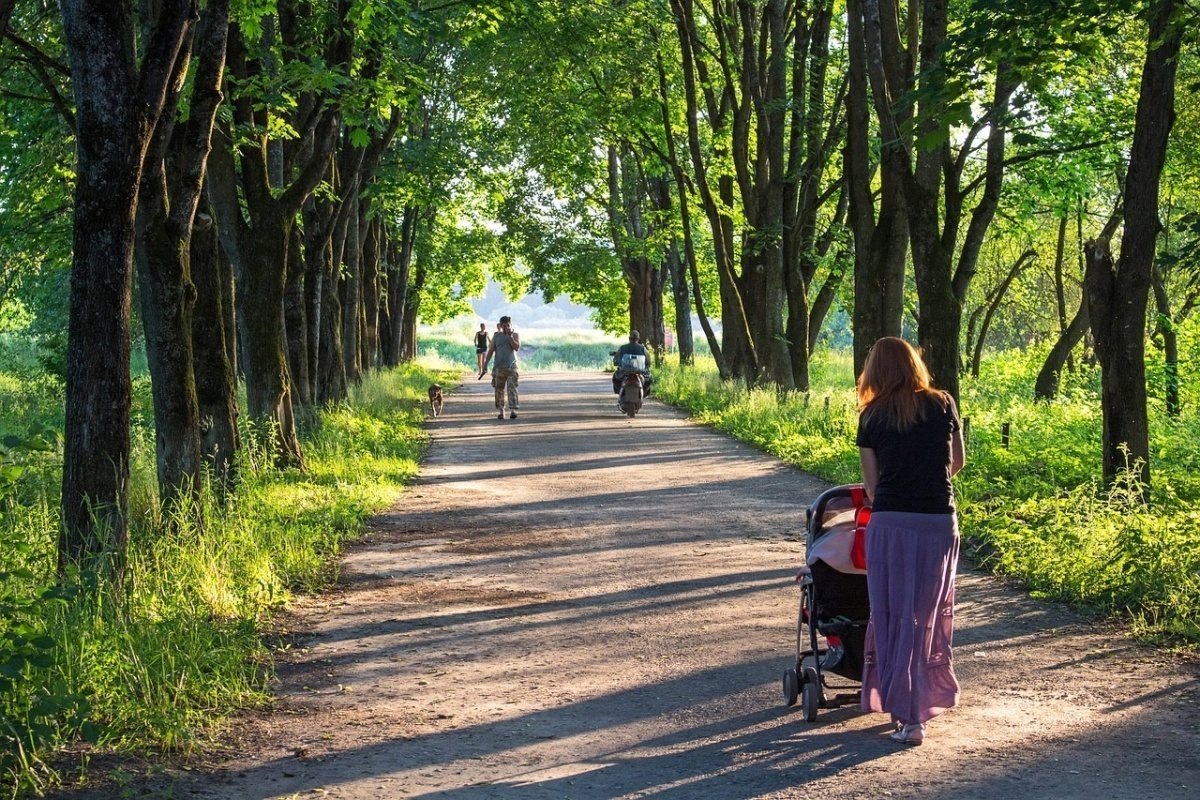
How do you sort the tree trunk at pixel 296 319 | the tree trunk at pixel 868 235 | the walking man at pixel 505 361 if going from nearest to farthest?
1. the tree trunk at pixel 868 235
2. the tree trunk at pixel 296 319
3. the walking man at pixel 505 361

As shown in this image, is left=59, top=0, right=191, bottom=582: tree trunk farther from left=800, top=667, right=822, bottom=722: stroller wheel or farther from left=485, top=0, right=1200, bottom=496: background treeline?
left=485, top=0, right=1200, bottom=496: background treeline

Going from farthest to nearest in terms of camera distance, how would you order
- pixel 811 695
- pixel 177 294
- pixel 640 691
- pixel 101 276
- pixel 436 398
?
pixel 436 398 → pixel 177 294 → pixel 101 276 → pixel 640 691 → pixel 811 695

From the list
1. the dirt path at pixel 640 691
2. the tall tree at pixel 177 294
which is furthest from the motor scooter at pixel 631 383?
the tall tree at pixel 177 294

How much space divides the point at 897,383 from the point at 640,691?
7.00 feet

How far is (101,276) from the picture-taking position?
797 centimetres

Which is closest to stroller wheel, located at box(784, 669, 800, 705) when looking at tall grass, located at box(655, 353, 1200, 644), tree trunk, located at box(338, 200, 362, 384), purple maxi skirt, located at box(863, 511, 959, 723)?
purple maxi skirt, located at box(863, 511, 959, 723)

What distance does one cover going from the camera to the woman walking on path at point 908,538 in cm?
626

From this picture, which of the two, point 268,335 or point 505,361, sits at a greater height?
point 268,335

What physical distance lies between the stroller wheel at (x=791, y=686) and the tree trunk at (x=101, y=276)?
12.5 feet

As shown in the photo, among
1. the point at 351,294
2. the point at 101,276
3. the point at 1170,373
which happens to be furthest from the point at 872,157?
the point at 101,276

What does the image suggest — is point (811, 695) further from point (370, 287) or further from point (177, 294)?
point (370, 287)

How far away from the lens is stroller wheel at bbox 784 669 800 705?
267 inches

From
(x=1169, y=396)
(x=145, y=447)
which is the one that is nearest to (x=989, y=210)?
(x=1169, y=396)

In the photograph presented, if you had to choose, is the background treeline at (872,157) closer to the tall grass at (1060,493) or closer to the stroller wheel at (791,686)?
the tall grass at (1060,493)
